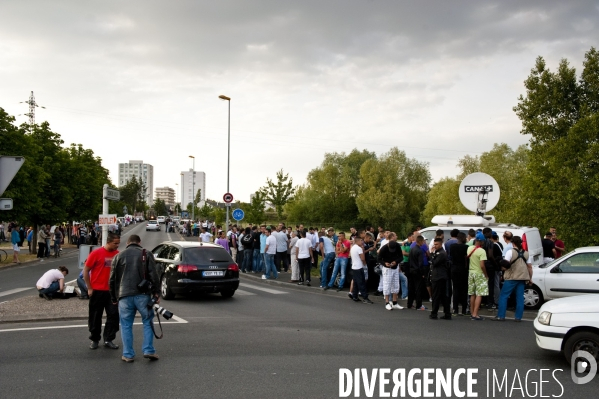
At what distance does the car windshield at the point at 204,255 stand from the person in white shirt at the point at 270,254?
15.5 ft

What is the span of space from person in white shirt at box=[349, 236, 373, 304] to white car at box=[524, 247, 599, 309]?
392cm

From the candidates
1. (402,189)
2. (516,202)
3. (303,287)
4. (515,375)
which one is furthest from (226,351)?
(402,189)

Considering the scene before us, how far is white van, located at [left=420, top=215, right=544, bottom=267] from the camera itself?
14039 millimetres

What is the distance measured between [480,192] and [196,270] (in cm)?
934

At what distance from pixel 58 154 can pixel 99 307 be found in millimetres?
32444

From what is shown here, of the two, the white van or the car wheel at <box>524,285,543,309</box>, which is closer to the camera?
the car wheel at <box>524,285,543,309</box>

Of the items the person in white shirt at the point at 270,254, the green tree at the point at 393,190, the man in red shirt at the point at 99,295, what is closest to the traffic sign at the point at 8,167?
the man in red shirt at the point at 99,295

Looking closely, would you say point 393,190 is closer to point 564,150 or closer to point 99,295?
point 564,150

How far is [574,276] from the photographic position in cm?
1190

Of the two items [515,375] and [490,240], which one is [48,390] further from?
[490,240]

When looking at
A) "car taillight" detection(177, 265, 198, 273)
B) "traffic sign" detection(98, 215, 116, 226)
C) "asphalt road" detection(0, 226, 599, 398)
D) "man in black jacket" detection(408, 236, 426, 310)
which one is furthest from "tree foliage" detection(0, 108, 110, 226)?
"man in black jacket" detection(408, 236, 426, 310)

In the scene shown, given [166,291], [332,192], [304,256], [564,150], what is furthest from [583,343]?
[332,192]

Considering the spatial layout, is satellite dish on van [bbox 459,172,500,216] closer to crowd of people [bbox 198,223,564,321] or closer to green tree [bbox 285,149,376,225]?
crowd of people [bbox 198,223,564,321]

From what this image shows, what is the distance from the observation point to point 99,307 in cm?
813
